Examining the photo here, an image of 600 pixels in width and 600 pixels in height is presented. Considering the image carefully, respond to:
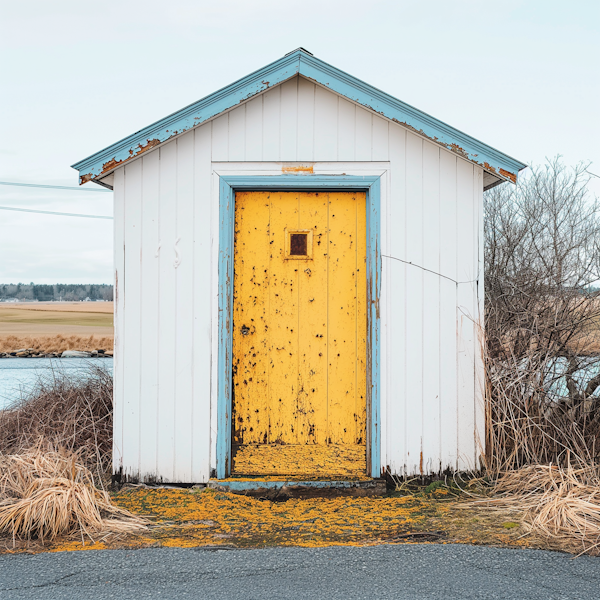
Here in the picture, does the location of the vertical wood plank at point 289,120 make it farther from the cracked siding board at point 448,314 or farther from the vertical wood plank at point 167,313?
the cracked siding board at point 448,314

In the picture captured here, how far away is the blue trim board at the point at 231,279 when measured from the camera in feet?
15.4

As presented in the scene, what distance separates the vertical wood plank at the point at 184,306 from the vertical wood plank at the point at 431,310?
1.94m

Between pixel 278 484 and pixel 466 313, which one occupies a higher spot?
pixel 466 313

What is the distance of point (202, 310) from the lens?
186 inches

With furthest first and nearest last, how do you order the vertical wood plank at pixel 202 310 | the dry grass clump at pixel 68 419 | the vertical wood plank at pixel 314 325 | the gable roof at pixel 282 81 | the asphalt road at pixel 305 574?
the dry grass clump at pixel 68 419
the vertical wood plank at pixel 314 325
the vertical wood plank at pixel 202 310
the gable roof at pixel 282 81
the asphalt road at pixel 305 574

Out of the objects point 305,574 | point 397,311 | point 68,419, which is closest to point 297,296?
point 397,311

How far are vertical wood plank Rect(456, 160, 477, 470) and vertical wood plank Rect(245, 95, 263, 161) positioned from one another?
1.68 meters

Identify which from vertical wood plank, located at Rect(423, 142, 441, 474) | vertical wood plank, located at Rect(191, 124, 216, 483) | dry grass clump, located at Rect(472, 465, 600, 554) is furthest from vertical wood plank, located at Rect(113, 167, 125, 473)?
dry grass clump, located at Rect(472, 465, 600, 554)

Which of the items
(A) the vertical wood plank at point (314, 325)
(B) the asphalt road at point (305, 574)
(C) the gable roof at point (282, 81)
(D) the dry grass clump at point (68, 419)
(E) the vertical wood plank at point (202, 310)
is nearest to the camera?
(B) the asphalt road at point (305, 574)

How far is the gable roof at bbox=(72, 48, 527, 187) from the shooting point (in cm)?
455

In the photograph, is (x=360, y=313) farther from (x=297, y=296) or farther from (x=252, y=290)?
(x=252, y=290)

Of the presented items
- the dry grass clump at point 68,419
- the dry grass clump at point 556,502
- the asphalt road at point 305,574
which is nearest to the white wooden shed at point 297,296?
the dry grass clump at point 556,502

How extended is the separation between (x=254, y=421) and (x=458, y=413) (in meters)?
1.70

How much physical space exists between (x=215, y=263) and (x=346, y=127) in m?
1.58
